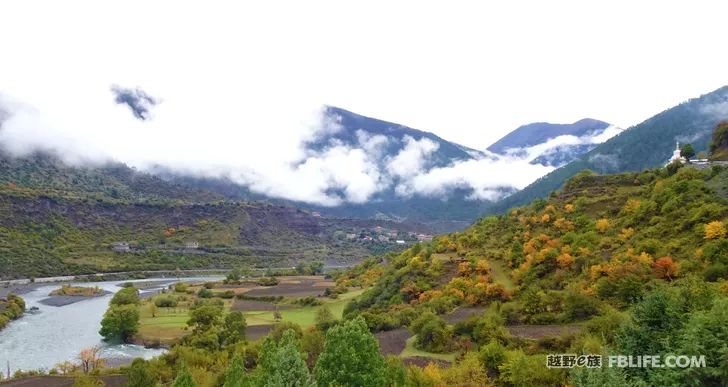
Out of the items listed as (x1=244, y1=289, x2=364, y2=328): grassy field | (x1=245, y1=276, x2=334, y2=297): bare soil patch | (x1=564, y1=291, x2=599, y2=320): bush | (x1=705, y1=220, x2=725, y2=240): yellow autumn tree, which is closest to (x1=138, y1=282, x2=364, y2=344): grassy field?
(x1=244, y1=289, x2=364, y2=328): grassy field

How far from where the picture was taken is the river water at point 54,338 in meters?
64.0

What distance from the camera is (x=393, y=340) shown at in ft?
153

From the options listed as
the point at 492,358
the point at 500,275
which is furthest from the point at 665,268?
the point at 500,275

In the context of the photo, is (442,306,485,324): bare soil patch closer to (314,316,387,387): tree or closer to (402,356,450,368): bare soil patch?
(402,356,450,368): bare soil patch

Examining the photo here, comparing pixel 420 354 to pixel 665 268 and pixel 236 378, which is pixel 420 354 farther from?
pixel 665 268

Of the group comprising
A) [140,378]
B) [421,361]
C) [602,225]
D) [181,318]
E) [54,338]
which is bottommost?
[181,318]

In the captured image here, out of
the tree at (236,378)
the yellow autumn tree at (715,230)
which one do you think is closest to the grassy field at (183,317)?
the tree at (236,378)

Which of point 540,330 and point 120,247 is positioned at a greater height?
point 120,247

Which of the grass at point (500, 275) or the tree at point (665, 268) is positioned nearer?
the tree at point (665, 268)

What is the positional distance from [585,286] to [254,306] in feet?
214

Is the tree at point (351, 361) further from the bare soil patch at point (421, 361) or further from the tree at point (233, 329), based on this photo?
the tree at point (233, 329)

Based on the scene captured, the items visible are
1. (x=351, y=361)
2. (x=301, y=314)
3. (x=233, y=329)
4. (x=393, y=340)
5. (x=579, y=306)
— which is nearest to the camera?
(x=351, y=361)

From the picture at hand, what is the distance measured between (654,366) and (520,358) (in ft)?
26.8

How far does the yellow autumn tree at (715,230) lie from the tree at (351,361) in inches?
1083
